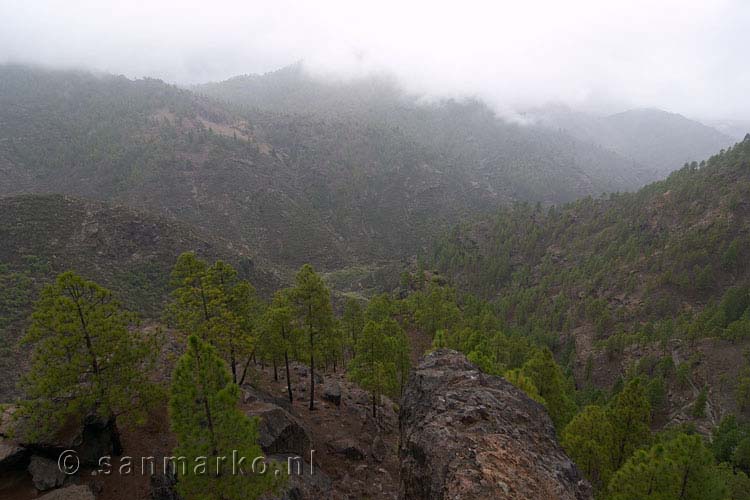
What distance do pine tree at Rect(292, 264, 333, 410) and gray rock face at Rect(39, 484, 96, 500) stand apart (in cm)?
1503

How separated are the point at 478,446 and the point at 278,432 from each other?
12571 mm

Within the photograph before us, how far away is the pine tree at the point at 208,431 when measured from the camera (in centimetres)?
1408

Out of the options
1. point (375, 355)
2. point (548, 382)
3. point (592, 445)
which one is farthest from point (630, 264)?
point (375, 355)

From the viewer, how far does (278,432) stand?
22.6m

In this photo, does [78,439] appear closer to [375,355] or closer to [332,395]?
[332,395]

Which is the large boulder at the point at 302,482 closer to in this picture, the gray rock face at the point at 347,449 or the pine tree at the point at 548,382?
the gray rock face at the point at 347,449

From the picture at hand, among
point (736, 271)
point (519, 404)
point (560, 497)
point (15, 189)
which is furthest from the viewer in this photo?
point (15, 189)

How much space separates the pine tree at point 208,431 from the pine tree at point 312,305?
1349 centimetres

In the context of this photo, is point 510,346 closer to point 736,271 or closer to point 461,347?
point 461,347

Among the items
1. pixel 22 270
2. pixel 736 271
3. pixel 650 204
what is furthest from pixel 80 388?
pixel 650 204

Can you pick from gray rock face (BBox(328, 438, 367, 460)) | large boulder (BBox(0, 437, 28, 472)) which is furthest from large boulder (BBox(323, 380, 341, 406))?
large boulder (BBox(0, 437, 28, 472))

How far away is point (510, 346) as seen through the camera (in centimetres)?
6294

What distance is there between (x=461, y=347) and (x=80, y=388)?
118ft

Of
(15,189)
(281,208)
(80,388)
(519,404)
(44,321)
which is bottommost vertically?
(281,208)
